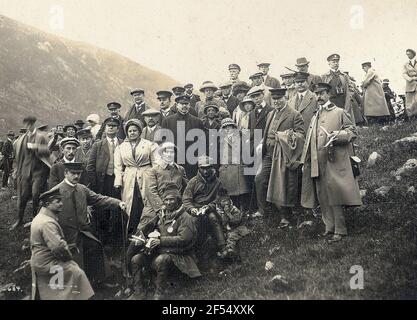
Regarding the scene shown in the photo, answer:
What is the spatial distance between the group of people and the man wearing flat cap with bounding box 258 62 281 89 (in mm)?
1797

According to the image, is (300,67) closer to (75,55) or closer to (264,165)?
(264,165)

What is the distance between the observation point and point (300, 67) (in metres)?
10.2

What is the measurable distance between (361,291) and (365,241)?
1.29 m

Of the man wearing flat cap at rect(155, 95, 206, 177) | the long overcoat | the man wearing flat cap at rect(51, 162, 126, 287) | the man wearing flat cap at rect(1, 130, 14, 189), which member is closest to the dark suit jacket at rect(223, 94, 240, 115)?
the man wearing flat cap at rect(155, 95, 206, 177)

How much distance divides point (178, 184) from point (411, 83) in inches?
338

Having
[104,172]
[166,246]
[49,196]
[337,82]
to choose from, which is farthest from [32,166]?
[337,82]

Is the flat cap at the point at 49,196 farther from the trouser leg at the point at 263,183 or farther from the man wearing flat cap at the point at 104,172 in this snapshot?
the trouser leg at the point at 263,183

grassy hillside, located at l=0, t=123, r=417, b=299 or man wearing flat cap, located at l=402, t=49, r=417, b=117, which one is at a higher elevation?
man wearing flat cap, located at l=402, t=49, r=417, b=117

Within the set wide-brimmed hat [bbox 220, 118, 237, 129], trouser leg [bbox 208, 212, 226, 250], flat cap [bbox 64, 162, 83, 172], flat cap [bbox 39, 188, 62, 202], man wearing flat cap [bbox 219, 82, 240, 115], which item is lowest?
trouser leg [bbox 208, 212, 226, 250]

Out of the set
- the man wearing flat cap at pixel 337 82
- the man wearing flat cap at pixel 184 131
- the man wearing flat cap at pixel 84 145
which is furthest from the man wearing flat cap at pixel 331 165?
the man wearing flat cap at pixel 84 145

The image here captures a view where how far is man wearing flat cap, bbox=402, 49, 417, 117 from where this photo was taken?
1253 cm

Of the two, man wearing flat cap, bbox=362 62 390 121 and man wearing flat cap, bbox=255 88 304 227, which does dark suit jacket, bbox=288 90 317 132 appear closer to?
man wearing flat cap, bbox=255 88 304 227

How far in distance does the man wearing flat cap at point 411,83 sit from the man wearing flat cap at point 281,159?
6.49 meters
